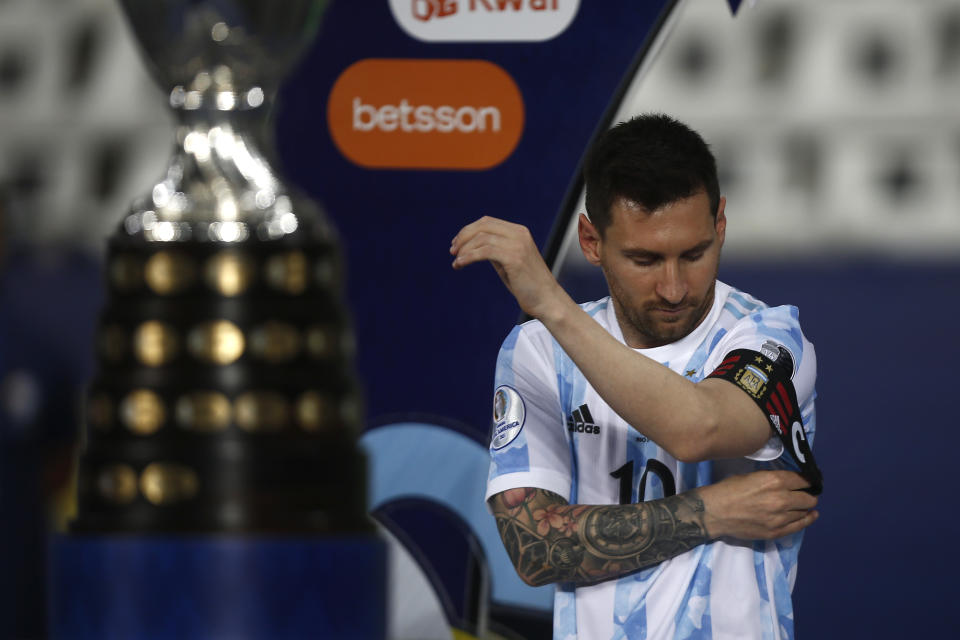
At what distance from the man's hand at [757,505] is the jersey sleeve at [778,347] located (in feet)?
0.12

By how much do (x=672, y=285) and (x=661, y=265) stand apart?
4 cm

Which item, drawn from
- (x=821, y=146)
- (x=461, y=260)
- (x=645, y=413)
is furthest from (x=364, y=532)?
(x=821, y=146)

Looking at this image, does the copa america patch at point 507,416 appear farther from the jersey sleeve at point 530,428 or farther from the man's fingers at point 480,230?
the man's fingers at point 480,230

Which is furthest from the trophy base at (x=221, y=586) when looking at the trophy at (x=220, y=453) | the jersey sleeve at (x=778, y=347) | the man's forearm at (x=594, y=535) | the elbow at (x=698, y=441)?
the jersey sleeve at (x=778, y=347)

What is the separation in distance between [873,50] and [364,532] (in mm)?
1396

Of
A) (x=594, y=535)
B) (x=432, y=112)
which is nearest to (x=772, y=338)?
(x=594, y=535)

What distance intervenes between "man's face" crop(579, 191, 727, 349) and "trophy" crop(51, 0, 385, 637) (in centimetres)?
60

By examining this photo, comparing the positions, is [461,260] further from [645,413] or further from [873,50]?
[873,50]

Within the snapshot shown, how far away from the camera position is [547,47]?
2152 mm

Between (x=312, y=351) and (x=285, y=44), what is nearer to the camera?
(x=312, y=351)

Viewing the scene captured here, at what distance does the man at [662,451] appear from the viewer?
1.65 meters

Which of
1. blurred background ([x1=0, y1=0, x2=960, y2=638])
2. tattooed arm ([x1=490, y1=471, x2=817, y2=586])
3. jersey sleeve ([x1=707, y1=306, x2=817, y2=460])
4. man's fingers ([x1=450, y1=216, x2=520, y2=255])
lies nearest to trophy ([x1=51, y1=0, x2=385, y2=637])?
man's fingers ([x1=450, y1=216, x2=520, y2=255])

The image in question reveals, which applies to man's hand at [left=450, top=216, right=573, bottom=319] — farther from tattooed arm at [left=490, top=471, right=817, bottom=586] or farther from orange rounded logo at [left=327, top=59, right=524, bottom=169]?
orange rounded logo at [left=327, top=59, right=524, bottom=169]

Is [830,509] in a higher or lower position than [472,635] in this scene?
higher
